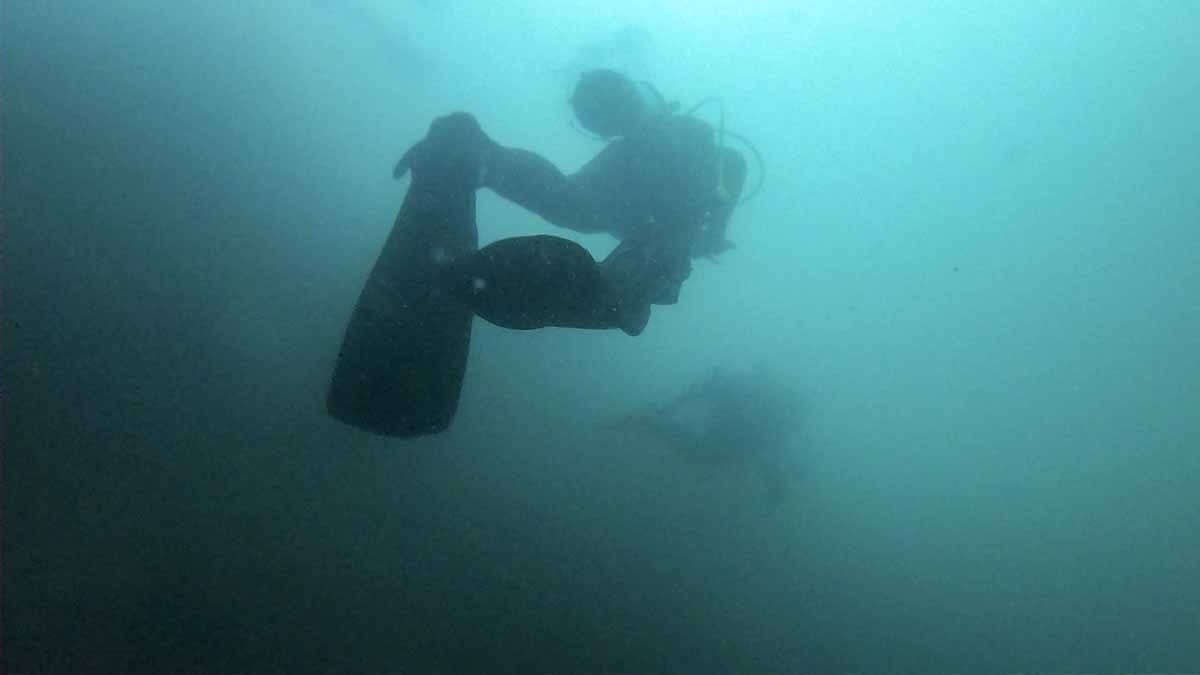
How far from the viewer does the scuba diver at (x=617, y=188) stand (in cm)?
366

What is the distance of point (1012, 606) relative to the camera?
890 inches

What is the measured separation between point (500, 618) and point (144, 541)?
4324 millimetres

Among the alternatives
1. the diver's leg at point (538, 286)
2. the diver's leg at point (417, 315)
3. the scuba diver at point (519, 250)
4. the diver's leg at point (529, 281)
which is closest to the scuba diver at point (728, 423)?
the scuba diver at point (519, 250)

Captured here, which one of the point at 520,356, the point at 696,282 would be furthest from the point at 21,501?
the point at 696,282

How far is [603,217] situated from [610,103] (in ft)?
2.85

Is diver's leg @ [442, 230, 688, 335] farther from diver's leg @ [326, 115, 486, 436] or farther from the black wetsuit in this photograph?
diver's leg @ [326, 115, 486, 436]

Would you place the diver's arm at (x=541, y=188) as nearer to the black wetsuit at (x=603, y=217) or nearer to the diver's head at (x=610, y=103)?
the black wetsuit at (x=603, y=217)

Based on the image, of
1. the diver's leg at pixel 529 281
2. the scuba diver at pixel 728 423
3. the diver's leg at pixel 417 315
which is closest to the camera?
the diver's leg at pixel 529 281

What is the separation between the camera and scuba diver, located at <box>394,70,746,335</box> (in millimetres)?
3664

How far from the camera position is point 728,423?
13.0 meters

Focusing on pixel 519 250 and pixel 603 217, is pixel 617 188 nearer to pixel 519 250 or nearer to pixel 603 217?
pixel 603 217

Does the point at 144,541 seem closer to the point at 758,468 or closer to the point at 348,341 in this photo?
the point at 348,341

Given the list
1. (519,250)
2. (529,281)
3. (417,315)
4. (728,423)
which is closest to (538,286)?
(529,281)

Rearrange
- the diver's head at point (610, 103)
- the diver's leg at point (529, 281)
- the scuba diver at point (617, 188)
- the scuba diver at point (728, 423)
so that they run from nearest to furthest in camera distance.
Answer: the diver's leg at point (529, 281), the scuba diver at point (617, 188), the diver's head at point (610, 103), the scuba diver at point (728, 423)
